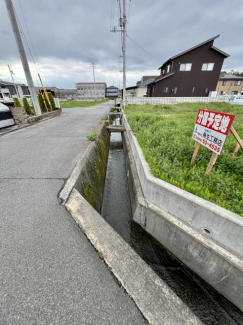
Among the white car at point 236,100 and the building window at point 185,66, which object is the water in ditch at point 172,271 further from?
the building window at point 185,66

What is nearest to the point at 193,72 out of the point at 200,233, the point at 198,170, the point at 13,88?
the point at 198,170

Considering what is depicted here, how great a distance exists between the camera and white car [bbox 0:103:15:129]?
23.6 feet

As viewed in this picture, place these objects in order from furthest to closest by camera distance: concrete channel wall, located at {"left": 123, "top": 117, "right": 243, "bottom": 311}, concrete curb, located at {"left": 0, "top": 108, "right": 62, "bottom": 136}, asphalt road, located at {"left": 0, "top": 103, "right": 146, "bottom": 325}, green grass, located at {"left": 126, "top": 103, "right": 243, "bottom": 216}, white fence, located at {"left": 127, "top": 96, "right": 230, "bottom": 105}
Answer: white fence, located at {"left": 127, "top": 96, "right": 230, "bottom": 105}
concrete curb, located at {"left": 0, "top": 108, "right": 62, "bottom": 136}
green grass, located at {"left": 126, "top": 103, "right": 243, "bottom": 216}
concrete channel wall, located at {"left": 123, "top": 117, "right": 243, "bottom": 311}
asphalt road, located at {"left": 0, "top": 103, "right": 146, "bottom": 325}

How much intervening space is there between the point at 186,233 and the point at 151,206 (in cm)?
76

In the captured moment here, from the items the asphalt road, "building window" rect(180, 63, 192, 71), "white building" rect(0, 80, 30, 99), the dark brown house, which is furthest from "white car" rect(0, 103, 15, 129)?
"white building" rect(0, 80, 30, 99)

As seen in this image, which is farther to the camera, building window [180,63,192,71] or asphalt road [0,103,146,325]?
building window [180,63,192,71]

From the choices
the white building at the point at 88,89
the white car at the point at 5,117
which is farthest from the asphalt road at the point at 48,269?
the white building at the point at 88,89

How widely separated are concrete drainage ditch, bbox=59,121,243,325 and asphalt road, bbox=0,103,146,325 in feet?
0.44

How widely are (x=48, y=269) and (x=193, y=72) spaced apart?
88.4 feet

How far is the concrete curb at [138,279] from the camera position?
138cm

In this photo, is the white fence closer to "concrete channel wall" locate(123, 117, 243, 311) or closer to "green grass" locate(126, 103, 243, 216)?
"green grass" locate(126, 103, 243, 216)

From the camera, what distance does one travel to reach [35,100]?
943cm

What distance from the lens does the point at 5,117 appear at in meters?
7.40

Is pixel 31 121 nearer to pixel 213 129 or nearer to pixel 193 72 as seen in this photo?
pixel 213 129
